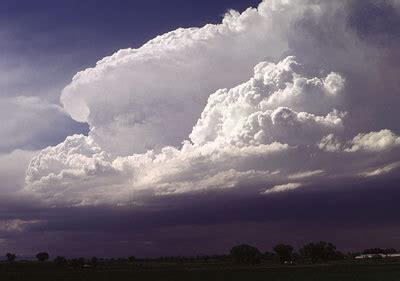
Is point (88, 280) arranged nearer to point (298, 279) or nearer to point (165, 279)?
point (165, 279)

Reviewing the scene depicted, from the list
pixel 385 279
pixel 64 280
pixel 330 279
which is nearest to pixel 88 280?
pixel 64 280

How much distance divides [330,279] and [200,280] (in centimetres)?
2966

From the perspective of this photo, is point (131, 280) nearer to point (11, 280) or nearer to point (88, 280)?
point (88, 280)

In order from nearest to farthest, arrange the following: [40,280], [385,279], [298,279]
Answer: [385,279]
[298,279]
[40,280]

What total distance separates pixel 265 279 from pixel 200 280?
1520 cm

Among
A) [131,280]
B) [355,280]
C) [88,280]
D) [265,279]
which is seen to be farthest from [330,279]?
[88,280]

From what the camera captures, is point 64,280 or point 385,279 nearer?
point 385,279

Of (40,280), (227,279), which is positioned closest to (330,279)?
(227,279)

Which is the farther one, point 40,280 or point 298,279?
point 40,280

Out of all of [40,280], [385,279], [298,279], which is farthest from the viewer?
[40,280]

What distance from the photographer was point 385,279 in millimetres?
112625

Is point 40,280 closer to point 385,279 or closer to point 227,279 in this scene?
point 227,279

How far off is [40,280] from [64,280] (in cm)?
582

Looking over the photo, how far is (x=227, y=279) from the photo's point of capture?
126m
